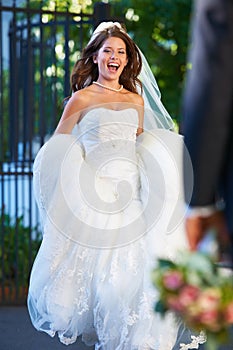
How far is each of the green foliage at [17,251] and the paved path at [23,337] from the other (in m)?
0.48

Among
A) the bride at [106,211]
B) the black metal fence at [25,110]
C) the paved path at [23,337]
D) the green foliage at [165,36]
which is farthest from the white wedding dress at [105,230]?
the green foliage at [165,36]

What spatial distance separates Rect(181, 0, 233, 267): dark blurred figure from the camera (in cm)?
214

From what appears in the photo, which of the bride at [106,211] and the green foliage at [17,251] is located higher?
the bride at [106,211]

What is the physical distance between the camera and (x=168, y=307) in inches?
90.8

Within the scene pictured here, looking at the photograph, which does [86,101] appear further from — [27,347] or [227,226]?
[227,226]

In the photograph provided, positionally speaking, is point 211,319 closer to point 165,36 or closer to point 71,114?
point 71,114

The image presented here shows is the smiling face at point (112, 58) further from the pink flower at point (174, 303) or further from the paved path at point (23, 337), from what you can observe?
the pink flower at point (174, 303)

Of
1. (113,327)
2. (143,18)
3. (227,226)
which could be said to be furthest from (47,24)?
(227,226)

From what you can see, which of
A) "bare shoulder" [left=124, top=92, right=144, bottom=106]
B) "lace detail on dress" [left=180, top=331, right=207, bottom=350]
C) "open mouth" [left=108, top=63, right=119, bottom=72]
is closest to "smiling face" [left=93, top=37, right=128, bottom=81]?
"open mouth" [left=108, top=63, right=119, bottom=72]

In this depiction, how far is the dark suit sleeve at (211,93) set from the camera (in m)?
2.14

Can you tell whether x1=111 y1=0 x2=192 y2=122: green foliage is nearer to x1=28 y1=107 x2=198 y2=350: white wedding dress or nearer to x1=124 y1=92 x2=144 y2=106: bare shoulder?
x1=124 y1=92 x2=144 y2=106: bare shoulder

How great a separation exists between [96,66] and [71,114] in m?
0.42

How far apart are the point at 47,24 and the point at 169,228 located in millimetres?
2397

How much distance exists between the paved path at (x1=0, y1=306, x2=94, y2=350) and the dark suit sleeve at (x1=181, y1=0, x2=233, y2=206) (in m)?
3.91
